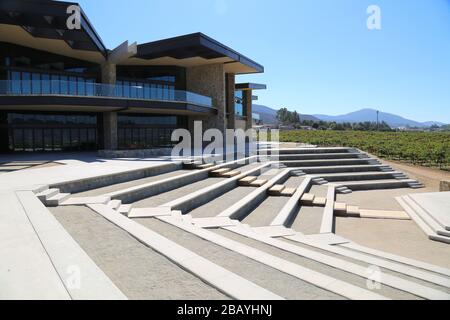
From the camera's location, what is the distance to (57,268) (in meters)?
4.20

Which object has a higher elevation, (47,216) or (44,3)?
(44,3)

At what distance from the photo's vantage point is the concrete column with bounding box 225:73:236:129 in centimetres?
3456

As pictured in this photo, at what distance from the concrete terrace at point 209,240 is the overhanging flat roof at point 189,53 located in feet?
36.2

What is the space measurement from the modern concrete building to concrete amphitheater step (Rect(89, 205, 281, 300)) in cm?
1686

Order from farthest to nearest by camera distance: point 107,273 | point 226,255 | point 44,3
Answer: point 44,3 < point 226,255 < point 107,273

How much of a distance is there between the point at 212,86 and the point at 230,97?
5.62 meters

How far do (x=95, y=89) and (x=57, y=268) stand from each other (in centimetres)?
1911

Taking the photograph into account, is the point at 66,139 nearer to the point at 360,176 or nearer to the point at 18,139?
the point at 18,139

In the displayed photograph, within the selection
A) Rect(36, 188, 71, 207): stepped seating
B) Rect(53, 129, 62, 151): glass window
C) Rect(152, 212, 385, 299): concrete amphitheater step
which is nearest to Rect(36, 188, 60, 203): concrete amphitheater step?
Rect(36, 188, 71, 207): stepped seating

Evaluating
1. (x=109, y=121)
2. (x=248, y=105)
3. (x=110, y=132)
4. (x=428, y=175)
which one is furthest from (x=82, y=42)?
(x=428, y=175)

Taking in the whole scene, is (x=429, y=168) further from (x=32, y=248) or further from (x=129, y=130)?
(x=32, y=248)

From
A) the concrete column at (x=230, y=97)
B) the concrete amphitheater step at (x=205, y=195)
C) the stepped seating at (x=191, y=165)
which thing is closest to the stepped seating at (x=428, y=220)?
the concrete amphitheater step at (x=205, y=195)

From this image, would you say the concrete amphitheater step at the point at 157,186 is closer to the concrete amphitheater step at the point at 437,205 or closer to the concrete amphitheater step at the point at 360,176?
the concrete amphitheater step at the point at 360,176
